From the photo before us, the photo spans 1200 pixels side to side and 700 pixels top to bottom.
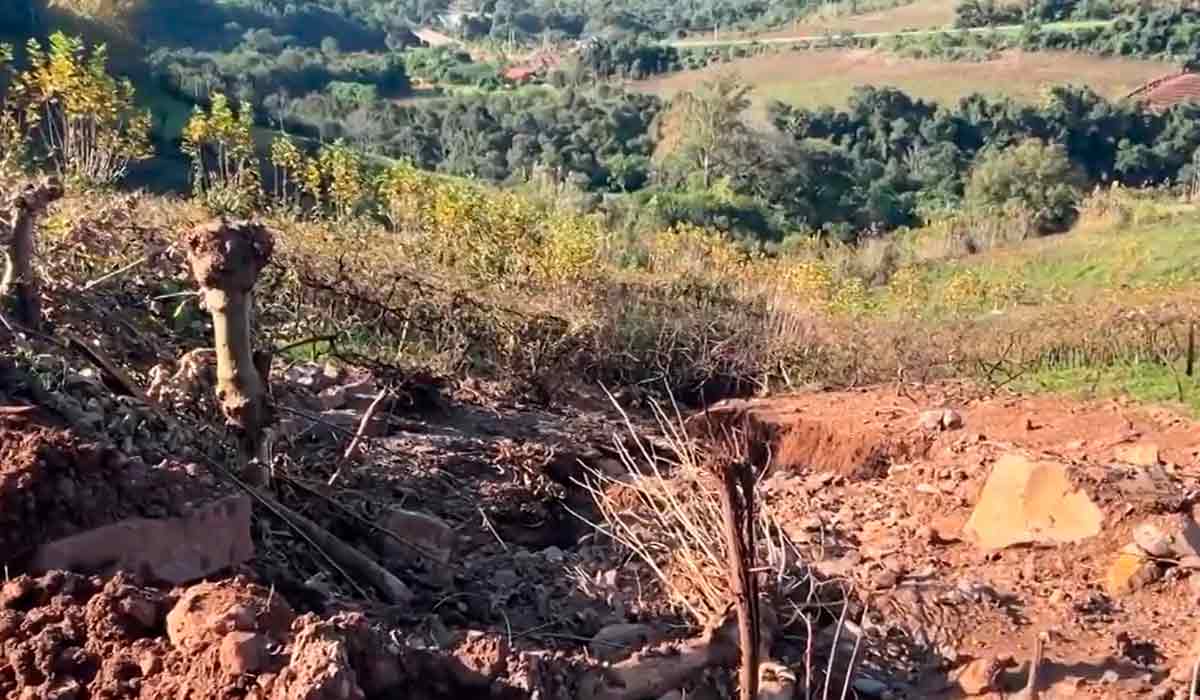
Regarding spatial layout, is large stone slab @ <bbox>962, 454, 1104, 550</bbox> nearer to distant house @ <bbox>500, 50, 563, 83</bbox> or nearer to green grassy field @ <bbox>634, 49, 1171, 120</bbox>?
green grassy field @ <bbox>634, 49, 1171, 120</bbox>

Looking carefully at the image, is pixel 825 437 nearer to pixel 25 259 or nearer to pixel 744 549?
pixel 25 259

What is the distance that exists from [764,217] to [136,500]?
31436 mm

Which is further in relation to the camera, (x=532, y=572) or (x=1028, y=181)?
(x=1028, y=181)

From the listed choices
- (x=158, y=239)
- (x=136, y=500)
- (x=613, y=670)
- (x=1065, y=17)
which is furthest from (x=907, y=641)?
(x=1065, y=17)

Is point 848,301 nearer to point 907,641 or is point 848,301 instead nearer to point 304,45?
point 907,641

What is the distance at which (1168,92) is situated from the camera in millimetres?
39125

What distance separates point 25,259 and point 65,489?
4.61 ft

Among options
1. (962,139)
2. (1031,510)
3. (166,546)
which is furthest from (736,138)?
(166,546)

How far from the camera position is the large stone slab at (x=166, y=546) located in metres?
2.42

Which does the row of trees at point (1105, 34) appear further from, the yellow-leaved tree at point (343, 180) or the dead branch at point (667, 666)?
the dead branch at point (667, 666)

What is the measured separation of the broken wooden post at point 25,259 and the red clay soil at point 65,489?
3.64ft

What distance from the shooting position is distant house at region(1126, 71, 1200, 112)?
38191mm

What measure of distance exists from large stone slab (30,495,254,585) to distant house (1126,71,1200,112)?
131 feet

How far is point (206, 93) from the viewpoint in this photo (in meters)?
25.8
